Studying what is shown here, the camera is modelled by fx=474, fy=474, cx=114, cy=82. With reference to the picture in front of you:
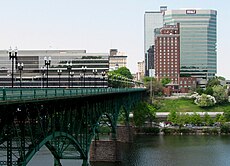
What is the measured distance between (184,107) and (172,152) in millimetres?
74211

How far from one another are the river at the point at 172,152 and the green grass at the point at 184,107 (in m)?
42.2

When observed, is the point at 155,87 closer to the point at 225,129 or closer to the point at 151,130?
the point at 151,130

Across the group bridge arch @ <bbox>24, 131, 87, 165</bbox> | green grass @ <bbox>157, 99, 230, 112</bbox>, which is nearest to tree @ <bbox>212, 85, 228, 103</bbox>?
green grass @ <bbox>157, 99, 230, 112</bbox>

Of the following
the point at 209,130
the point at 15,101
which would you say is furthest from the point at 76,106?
the point at 209,130

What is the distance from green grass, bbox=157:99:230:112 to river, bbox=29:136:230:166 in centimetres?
4220

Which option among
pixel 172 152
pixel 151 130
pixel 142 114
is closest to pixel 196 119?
pixel 151 130

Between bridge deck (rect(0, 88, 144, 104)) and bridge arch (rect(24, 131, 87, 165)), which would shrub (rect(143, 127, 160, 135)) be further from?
bridge deck (rect(0, 88, 144, 104))

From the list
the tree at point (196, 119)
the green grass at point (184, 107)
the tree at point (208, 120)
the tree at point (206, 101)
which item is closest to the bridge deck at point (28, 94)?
the tree at point (196, 119)

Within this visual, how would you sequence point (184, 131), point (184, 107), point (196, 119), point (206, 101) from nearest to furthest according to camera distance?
1. point (184, 131)
2. point (196, 119)
3. point (206, 101)
4. point (184, 107)

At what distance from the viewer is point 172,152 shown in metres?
93.6

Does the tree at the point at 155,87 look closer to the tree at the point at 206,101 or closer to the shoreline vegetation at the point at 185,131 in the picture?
the tree at the point at 206,101

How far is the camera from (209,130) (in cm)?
12888

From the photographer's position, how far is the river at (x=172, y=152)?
81812mm

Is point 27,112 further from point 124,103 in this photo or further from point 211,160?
point 124,103
